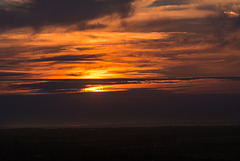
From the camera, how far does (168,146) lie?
3339 inches

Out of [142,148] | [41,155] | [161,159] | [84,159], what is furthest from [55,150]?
[161,159]

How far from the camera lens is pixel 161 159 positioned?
65438 mm

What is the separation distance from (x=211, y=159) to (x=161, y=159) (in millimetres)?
8973

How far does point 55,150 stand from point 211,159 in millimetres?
32915

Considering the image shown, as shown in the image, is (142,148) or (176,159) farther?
(142,148)

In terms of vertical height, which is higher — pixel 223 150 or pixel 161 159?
pixel 161 159

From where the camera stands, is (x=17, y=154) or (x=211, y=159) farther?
(x=17, y=154)

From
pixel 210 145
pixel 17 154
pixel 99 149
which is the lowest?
pixel 210 145

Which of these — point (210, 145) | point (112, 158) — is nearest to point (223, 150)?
point (210, 145)

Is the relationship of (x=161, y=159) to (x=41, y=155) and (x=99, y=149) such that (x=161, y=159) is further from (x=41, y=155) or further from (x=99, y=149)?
(x=41, y=155)

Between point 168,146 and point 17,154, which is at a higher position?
point 17,154

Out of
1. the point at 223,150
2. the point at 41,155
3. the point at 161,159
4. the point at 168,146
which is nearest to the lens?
the point at 161,159

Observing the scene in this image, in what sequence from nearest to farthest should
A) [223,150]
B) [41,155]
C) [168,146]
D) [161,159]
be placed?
[161,159] < [41,155] < [223,150] < [168,146]

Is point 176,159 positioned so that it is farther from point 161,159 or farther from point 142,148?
point 142,148
